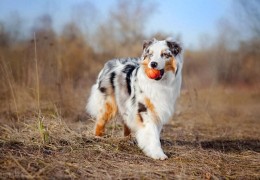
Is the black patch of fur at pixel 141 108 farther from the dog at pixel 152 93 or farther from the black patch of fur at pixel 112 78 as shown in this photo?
the black patch of fur at pixel 112 78

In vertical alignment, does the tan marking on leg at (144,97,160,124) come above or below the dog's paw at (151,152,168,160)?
above

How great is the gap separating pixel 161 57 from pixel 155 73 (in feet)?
0.79

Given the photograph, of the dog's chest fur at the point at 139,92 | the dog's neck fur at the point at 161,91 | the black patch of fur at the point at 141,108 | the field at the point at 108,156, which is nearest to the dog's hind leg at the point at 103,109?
the dog's chest fur at the point at 139,92

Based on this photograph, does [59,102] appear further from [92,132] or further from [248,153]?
[248,153]

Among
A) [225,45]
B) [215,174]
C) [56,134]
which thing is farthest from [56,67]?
[225,45]

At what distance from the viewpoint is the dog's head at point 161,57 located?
548cm

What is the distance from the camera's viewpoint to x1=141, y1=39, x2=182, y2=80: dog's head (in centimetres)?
548

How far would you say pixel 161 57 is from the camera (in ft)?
18.3

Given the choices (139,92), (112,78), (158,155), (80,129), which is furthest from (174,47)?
(80,129)

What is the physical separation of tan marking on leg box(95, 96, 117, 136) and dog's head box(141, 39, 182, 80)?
113cm

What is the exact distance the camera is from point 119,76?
6.41m

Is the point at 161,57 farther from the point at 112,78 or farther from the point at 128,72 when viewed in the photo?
the point at 112,78

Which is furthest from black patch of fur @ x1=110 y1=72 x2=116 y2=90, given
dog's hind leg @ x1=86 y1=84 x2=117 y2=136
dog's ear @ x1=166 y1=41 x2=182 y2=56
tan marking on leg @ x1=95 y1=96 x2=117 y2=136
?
dog's ear @ x1=166 y1=41 x2=182 y2=56

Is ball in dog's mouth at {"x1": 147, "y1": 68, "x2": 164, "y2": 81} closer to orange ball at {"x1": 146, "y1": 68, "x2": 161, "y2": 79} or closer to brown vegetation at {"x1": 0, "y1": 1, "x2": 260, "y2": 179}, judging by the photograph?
orange ball at {"x1": 146, "y1": 68, "x2": 161, "y2": 79}
